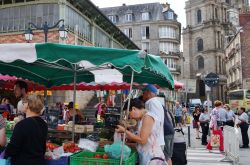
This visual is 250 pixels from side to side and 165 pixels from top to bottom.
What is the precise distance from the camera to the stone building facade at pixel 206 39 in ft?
287

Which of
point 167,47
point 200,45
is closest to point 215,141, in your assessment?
point 167,47

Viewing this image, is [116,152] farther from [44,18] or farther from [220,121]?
[44,18]

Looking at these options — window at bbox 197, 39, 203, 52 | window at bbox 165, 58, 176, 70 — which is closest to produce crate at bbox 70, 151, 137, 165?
window at bbox 165, 58, 176, 70

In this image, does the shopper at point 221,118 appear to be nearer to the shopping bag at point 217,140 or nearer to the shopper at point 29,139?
the shopping bag at point 217,140

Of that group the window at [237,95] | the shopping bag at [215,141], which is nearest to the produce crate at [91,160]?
the shopping bag at [215,141]

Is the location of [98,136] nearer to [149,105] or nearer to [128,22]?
[149,105]

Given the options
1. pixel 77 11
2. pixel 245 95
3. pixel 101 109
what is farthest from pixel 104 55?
pixel 245 95

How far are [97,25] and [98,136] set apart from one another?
26.1m

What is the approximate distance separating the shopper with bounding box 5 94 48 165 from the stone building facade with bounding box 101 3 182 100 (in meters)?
64.9

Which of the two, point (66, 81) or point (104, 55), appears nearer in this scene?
point (104, 55)

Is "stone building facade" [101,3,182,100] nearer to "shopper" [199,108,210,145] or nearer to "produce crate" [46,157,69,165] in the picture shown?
"shopper" [199,108,210,145]

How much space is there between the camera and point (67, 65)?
7223 mm

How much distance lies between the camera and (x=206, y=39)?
290 feet

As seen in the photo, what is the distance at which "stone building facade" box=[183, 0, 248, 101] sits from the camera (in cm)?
8762
